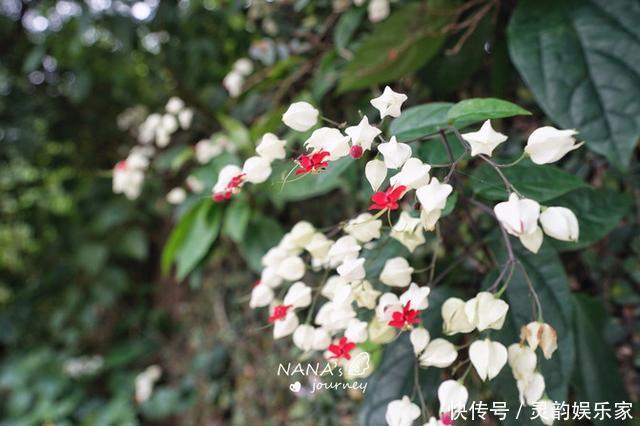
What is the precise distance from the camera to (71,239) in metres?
1.80

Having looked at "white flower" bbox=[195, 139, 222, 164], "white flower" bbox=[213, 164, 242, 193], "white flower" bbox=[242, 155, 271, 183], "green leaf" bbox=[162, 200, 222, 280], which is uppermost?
"white flower" bbox=[242, 155, 271, 183]

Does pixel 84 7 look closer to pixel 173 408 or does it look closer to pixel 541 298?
pixel 173 408

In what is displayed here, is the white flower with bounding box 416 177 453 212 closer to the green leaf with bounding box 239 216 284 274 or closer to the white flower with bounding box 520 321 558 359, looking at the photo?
the white flower with bounding box 520 321 558 359

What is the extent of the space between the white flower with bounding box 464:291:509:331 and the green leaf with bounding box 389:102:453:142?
0.61 ft

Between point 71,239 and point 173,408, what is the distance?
2.13 ft

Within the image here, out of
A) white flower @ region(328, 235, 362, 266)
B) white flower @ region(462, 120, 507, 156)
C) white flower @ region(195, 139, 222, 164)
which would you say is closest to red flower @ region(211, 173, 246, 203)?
white flower @ region(328, 235, 362, 266)

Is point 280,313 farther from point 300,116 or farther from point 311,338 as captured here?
point 300,116

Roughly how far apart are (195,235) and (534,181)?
0.64 meters

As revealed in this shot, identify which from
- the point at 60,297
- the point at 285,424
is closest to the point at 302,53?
the point at 285,424

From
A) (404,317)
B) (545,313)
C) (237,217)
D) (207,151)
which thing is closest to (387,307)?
(404,317)

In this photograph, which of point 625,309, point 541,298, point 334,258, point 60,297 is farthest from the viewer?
point 60,297

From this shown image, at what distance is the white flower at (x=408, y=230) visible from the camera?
493 mm

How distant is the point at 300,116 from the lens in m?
0.51

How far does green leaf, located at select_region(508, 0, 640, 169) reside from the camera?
2.14 ft
